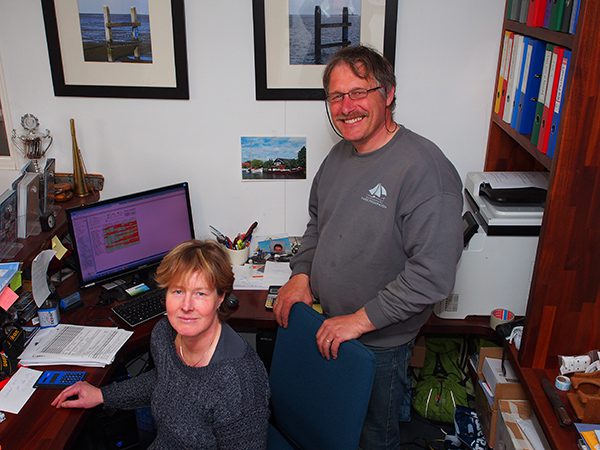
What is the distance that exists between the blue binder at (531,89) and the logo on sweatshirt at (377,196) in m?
0.72

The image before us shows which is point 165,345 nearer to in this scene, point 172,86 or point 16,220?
point 16,220

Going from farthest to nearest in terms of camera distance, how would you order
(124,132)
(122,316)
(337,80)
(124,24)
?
1. (124,132)
2. (124,24)
3. (122,316)
4. (337,80)

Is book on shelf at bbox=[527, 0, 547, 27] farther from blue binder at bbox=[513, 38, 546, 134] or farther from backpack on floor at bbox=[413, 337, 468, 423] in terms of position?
backpack on floor at bbox=[413, 337, 468, 423]

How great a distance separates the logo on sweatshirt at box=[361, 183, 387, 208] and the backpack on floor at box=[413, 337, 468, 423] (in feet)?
4.15

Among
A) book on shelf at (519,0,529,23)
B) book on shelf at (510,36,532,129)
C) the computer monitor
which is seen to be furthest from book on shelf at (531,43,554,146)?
the computer monitor

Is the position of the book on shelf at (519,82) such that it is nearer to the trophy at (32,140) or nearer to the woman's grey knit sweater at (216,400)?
the woman's grey knit sweater at (216,400)

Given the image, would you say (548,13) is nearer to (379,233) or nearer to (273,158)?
(379,233)

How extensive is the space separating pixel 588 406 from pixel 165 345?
4.03 feet

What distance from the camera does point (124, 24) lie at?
8.20 feet

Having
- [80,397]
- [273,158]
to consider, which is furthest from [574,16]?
[80,397]

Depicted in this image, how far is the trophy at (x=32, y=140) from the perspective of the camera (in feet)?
8.61

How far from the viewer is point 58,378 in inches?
74.5

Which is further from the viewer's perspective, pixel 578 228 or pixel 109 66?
pixel 109 66

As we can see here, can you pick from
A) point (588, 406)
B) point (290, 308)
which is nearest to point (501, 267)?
point (588, 406)
